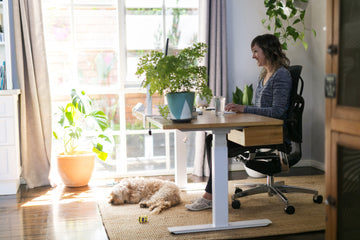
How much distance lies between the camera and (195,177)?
14.8 feet

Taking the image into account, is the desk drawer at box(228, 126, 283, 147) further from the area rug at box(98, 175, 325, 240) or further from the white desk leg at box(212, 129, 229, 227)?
the area rug at box(98, 175, 325, 240)

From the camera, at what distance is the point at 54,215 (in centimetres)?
338

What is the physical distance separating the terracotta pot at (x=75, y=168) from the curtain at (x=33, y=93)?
219 mm

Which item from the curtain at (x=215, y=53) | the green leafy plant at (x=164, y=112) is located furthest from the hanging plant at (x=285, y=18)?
the green leafy plant at (x=164, y=112)

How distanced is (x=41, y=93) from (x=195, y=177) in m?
1.63

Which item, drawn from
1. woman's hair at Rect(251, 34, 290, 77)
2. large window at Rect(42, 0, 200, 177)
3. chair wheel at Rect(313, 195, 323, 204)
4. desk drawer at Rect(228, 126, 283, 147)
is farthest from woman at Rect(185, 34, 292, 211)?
large window at Rect(42, 0, 200, 177)

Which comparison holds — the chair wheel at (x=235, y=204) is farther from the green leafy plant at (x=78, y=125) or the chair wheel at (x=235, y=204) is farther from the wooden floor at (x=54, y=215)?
the green leafy plant at (x=78, y=125)

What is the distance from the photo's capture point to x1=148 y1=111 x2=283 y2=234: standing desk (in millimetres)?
2654

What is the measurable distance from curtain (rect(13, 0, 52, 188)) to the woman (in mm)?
1628

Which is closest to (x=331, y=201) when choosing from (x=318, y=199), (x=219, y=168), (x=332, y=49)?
(x=332, y=49)

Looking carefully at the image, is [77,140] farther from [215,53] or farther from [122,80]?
[215,53]

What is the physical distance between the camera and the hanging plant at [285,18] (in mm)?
4336

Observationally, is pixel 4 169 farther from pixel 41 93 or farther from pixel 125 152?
pixel 125 152

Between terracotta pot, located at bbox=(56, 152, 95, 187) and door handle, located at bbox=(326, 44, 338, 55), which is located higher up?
door handle, located at bbox=(326, 44, 338, 55)
